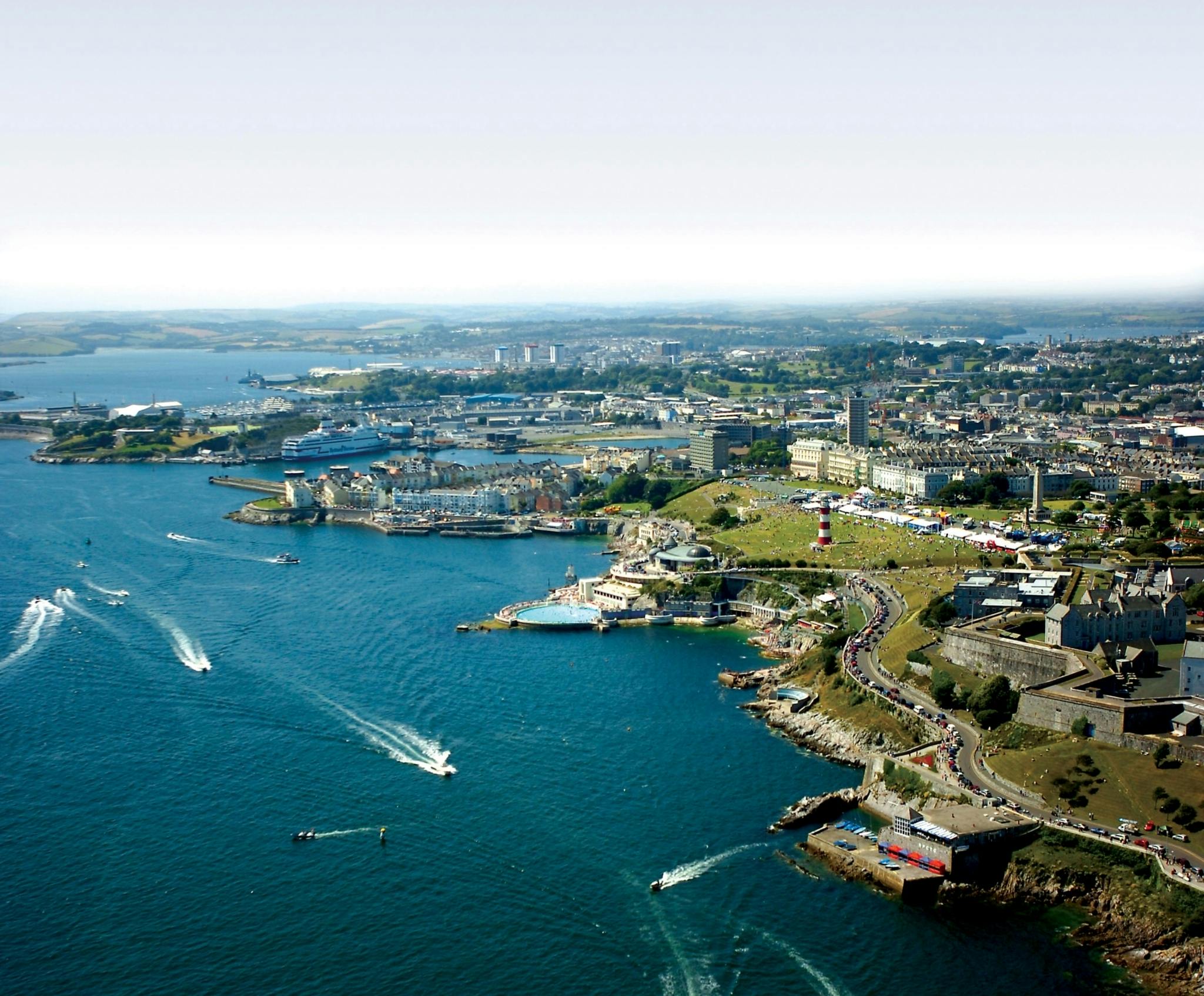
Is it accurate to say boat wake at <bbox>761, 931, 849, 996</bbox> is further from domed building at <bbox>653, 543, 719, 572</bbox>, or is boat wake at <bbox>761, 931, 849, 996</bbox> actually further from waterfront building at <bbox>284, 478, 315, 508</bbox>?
waterfront building at <bbox>284, 478, 315, 508</bbox>

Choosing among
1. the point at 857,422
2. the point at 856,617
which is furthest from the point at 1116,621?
the point at 857,422

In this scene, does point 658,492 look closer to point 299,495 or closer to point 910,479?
point 910,479

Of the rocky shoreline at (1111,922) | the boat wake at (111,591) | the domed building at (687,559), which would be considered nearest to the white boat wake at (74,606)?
the boat wake at (111,591)

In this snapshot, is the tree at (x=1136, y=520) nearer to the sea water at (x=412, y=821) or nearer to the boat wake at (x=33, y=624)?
the sea water at (x=412, y=821)

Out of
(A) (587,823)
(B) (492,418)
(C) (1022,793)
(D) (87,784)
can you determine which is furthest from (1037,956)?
(B) (492,418)

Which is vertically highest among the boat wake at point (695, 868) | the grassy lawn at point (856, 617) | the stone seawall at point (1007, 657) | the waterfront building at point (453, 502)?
the stone seawall at point (1007, 657)

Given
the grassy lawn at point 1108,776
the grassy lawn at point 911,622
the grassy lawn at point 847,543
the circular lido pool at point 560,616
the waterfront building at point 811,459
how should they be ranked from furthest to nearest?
the waterfront building at point 811,459 → the grassy lawn at point 847,543 → the circular lido pool at point 560,616 → the grassy lawn at point 911,622 → the grassy lawn at point 1108,776

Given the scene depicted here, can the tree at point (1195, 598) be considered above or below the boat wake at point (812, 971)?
above

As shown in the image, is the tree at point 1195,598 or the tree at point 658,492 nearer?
the tree at point 1195,598

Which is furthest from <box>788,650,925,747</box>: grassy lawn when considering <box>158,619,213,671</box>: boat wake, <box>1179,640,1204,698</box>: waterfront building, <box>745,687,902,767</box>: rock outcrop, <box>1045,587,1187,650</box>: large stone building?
<box>158,619,213,671</box>: boat wake
